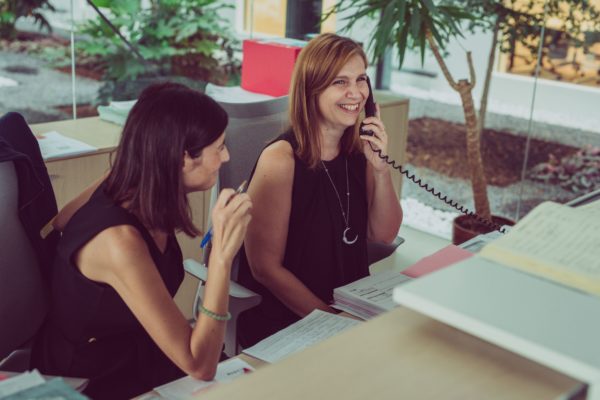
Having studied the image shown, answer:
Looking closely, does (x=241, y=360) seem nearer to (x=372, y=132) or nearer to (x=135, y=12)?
(x=372, y=132)

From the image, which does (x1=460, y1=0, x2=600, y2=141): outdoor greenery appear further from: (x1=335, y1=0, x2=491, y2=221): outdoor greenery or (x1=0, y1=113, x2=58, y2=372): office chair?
(x1=0, y1=113, x2=58, y2=372): office chair

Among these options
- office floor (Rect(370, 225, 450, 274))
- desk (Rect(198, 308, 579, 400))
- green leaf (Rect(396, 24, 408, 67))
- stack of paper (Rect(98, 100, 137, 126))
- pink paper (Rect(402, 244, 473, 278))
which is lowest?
office floor (Rect(370, 225, 450, 274))

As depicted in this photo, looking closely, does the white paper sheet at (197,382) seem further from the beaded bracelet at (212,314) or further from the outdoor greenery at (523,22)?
the outdoor greenery at (523,22)

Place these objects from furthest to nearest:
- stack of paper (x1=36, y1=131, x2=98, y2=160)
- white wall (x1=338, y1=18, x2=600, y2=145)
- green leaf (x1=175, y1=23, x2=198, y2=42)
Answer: green leaf (x1=175, y1=23, x2=198, y2=42) < white wall (x1=338, y1=18, x2=600, y2=145) < stack of paper (x1=36, y1=131, x2=98, y2=160)

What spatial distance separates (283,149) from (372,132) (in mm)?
325

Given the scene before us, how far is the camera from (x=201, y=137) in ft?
5.89

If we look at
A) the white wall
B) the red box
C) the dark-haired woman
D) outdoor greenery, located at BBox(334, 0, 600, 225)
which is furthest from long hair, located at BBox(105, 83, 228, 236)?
the white wall

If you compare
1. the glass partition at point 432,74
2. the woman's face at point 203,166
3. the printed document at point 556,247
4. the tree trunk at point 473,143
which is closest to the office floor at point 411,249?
the glass partition at point 432,74

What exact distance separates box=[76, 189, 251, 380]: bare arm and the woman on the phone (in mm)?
514

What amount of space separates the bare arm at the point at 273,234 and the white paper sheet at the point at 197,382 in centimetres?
53

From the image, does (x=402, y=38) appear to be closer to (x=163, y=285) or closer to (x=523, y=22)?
(x=523, y=22)

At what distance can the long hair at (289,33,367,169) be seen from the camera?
2.33 meters

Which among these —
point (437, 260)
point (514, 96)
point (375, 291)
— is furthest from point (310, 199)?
point (514, 96)

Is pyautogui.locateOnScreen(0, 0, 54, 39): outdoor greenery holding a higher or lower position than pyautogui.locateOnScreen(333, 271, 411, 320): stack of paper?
higher
